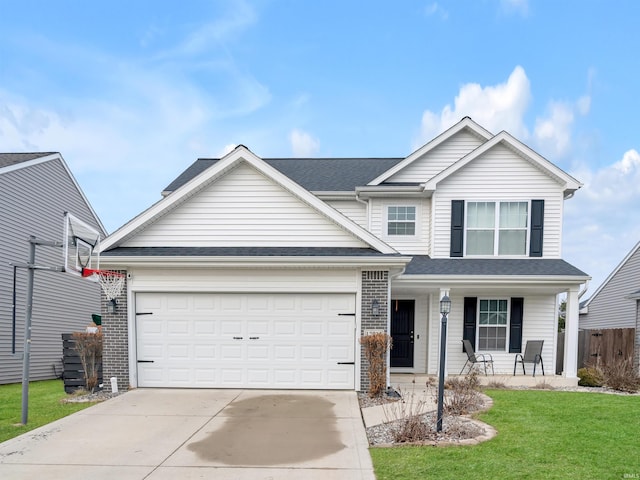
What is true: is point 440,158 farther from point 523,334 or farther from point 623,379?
point 623,379

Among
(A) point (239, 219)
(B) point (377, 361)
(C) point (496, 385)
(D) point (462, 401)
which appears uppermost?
(A) point (239, 219)

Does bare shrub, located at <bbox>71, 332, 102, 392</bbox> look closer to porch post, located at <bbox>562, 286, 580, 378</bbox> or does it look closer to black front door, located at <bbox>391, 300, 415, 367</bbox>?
black front door, located at <bbox>391, 300, 415, 367</bbox>

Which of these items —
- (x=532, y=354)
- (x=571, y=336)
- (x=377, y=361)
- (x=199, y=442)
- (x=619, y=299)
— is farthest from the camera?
(x=619, y=299)

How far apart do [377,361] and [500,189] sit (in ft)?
21.9

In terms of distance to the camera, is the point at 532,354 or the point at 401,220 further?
the point at 401,220

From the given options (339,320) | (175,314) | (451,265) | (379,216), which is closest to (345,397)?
(339,320)

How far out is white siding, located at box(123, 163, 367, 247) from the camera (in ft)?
31.8

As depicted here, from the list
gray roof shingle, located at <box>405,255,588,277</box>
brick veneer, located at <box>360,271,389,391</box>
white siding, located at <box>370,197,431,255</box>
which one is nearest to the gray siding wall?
gray roof shingle, located at <box>405,255,588,277</box>

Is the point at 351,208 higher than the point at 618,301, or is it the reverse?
the point at 351,208

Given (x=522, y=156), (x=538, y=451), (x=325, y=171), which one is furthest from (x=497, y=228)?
(x=538, y=451)

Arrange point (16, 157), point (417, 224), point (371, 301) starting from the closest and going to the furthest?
1. point (371, 301)
2. point (417, 224)
3. point (16, 157)

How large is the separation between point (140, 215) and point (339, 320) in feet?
17.6

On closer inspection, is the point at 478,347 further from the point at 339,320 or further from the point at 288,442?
the point at 288,442

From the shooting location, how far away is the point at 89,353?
9.26m
